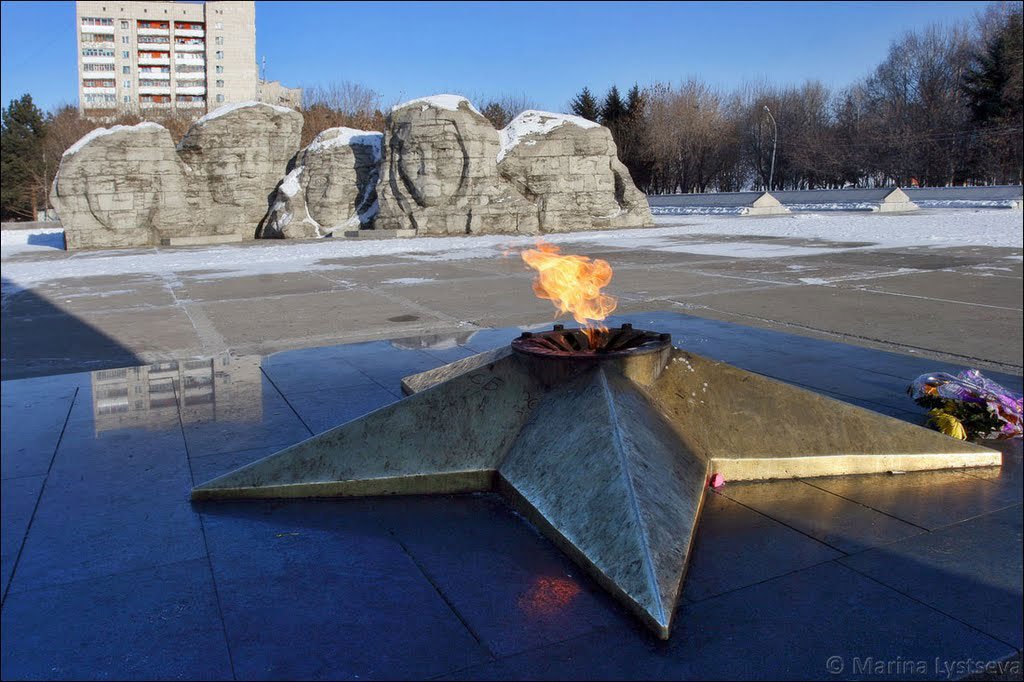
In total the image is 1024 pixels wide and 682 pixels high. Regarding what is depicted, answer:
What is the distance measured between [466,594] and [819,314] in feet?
19.8

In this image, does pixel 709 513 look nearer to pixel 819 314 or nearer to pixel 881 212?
pixel 819 314

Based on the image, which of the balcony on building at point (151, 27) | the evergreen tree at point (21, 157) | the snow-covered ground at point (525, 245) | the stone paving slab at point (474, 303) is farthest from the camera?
the balcony on building at point (151, 27)

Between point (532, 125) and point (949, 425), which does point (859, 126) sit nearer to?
point (532, 125)

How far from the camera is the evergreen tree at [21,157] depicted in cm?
3931

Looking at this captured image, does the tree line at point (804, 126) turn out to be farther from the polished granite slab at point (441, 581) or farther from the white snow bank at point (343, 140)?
the polished granite slab at point (441, 581)

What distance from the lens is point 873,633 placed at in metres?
2.08

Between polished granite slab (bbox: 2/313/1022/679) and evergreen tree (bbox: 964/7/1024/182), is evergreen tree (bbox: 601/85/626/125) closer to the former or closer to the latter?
evergreen tree (bbox: 964/7/1024/182)

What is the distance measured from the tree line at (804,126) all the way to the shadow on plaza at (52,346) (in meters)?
34.4

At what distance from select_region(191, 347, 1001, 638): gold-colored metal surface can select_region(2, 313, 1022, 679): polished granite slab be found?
3.8 inches

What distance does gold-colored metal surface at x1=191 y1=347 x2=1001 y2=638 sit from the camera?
9.29ft

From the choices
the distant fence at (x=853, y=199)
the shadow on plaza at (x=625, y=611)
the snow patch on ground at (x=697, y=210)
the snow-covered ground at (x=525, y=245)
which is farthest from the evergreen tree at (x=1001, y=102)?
the shadow on plaza at (x=625, y=611)

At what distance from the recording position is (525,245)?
18.0 m

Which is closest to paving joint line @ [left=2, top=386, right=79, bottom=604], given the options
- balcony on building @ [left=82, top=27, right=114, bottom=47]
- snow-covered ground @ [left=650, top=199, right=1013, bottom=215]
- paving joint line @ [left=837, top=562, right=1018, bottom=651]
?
paving joint line @ [left=837, top=562, right=1018, bottom=651]

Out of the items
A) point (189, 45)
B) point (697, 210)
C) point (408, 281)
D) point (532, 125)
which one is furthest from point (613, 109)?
point (189, 45)
